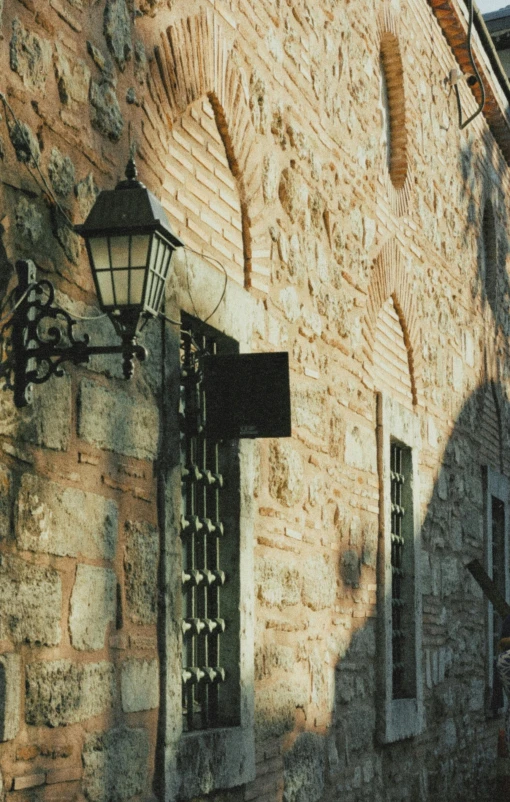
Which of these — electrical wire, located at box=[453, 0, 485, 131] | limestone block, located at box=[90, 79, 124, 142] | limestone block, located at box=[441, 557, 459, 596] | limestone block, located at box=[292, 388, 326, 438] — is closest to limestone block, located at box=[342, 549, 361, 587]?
limestone block, located at box=[292, 388, 326, 438]

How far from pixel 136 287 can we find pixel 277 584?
2426 mm

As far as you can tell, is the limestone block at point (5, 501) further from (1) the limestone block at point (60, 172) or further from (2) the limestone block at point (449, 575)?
(2) the limestone block at point (449, 575)

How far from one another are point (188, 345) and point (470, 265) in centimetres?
584

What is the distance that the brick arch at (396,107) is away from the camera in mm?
8500

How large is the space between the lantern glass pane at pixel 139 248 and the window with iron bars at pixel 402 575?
4.73 metres

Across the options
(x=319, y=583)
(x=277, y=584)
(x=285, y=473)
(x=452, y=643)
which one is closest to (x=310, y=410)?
(x=285, y=473)

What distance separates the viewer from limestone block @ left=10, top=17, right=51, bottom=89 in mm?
3824

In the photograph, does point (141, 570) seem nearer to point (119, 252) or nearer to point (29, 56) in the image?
point (119, 252)

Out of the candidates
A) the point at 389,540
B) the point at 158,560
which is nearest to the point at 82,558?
the point at 158,560

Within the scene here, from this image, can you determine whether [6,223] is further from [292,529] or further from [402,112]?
[402,112]

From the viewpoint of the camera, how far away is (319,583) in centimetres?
645

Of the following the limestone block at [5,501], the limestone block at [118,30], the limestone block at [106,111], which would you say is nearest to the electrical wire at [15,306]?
the limestone block at [5,501]

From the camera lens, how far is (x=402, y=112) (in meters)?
8.62

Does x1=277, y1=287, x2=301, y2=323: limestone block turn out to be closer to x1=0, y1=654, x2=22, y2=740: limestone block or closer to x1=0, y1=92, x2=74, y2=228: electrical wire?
x1=0, y1=92, x2=74, y2=228: electrical wire
